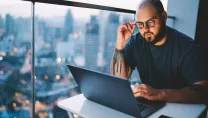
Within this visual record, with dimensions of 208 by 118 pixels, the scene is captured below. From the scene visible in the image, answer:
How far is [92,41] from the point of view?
2.29m

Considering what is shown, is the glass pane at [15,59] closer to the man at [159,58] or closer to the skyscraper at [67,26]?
the skyscraper at [67,26]

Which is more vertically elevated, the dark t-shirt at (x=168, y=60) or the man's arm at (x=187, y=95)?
the dark t-shirt at (x=168, y=60)

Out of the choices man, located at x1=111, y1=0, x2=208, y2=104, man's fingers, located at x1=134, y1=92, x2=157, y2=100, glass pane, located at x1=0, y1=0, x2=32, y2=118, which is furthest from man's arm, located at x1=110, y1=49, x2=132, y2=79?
glass pane, located at x1=0, y1=0, x2=32, y2=118

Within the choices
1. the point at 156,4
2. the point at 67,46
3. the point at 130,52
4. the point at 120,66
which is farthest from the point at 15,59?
the point at 156,4

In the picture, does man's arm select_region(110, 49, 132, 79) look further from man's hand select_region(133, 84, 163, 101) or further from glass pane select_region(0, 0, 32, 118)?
glass pane select_region(0, 0, 32, 118)

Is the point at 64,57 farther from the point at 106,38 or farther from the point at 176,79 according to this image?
the point at 176,79

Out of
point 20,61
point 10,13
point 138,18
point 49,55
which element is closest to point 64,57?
point 49,55

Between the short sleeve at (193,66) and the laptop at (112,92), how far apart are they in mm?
360

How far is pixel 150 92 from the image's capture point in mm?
1229

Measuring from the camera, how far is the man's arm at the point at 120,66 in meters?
1.75

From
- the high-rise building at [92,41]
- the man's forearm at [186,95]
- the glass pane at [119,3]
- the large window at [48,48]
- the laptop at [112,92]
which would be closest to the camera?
the laptop at [112,92]

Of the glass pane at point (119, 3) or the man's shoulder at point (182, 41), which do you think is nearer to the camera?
the man's shoulder at point (182, 41)

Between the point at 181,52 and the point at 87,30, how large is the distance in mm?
1098

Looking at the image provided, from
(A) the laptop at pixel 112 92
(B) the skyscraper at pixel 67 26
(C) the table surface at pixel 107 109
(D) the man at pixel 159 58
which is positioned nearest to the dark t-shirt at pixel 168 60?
(D) the man at pixel 159 58
